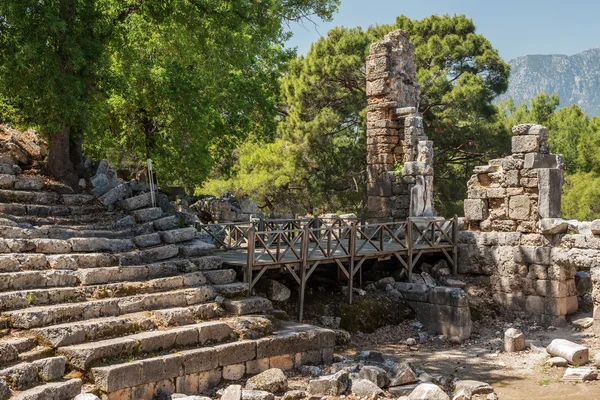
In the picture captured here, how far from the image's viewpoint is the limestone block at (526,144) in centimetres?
1689

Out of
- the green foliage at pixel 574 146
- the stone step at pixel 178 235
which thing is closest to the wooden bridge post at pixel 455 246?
the stone step at pixel 178 235

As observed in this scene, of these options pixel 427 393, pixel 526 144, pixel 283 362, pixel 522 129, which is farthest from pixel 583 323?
pixel 283 362

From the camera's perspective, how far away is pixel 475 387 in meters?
11.4

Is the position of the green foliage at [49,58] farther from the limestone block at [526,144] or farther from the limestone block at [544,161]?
the limestone block at [544,161]

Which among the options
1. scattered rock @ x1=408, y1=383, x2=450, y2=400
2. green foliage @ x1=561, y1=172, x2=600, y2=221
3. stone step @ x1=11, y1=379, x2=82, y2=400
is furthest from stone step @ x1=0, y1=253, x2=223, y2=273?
green foliage @ x1=561, y1=172, x2=600, y2=221

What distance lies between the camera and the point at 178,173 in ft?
65.4

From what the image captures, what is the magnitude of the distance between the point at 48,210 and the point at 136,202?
1757mm

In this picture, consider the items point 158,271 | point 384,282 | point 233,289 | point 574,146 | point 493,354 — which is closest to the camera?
point 158,271

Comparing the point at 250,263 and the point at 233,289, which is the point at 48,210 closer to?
the point at 233,289

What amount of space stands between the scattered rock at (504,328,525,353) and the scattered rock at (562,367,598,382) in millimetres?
1729

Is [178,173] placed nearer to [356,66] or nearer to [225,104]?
[225,104]

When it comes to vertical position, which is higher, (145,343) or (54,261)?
(54,261)

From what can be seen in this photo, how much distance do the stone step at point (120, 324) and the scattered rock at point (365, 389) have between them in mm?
2715

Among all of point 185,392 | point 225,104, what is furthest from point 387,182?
point 185,392
